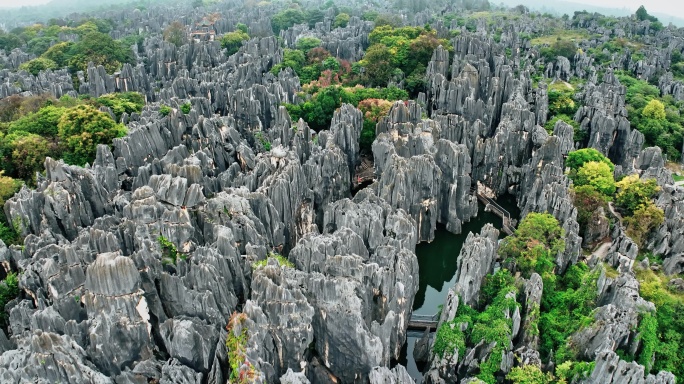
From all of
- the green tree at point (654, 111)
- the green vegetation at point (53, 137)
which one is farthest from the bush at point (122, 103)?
the green tree at point (654, 111)

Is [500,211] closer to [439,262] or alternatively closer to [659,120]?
[439,262]

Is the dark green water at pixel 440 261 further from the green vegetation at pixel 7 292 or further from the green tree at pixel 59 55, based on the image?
the green tree at pixel 59 55

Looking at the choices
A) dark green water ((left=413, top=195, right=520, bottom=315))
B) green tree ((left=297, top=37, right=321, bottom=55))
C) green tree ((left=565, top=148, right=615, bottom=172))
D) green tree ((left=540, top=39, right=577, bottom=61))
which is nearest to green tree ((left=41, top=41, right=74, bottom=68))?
green tree ((left=297, top=37, right=321, bottom=55))

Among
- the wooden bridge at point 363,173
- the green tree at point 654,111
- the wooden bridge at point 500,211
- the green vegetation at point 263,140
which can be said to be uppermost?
the green tree at point 654,111

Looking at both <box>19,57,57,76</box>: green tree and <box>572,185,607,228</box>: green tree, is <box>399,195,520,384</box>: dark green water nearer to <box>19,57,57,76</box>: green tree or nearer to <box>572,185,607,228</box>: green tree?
<box>572,185,607,228</box>: green tree

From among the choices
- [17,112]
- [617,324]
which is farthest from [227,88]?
[617,324]

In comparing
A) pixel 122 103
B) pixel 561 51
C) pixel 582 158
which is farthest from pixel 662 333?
pixel 561 51

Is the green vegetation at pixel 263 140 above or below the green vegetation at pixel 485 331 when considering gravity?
above
